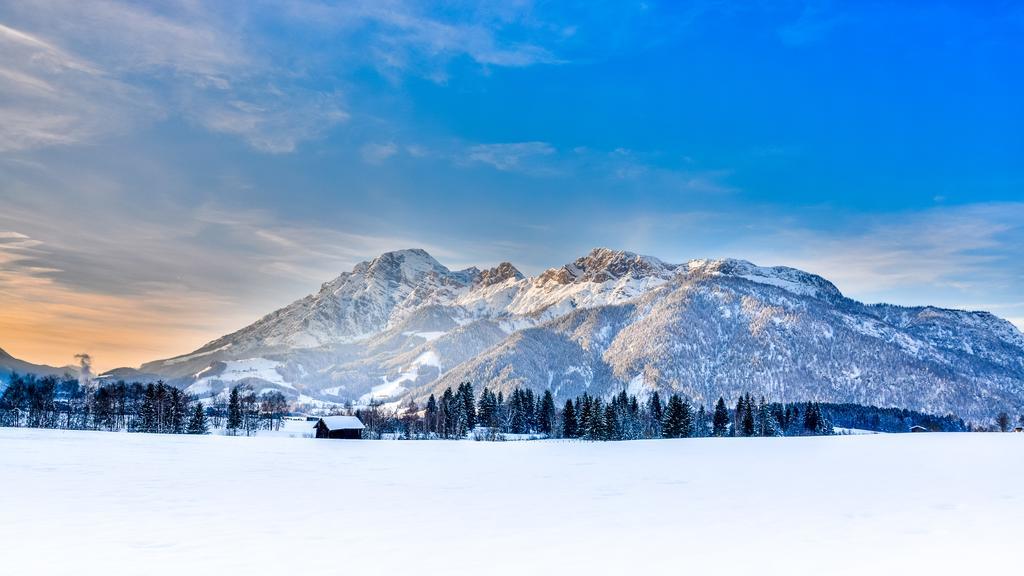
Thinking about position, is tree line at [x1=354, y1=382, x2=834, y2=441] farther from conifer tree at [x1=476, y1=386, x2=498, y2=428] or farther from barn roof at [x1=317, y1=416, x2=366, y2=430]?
barn roof at [x1=317, y1=416, x2=366, y2=430]

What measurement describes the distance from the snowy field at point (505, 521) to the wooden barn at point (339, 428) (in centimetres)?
7776

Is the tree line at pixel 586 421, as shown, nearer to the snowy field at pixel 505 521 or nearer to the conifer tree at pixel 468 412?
the conifer tree at pixel 468 412

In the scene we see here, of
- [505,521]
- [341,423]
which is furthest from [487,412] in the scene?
[505,521]

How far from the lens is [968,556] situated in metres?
19.2

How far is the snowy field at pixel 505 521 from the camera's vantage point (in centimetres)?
1792

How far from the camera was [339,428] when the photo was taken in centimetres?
12288

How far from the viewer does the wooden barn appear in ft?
404

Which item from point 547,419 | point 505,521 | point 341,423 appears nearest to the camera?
point 505,521

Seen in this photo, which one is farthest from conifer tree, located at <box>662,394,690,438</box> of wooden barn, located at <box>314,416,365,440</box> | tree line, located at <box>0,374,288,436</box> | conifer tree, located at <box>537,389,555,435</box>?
tree line, located at <box>0,374,288,436</box>

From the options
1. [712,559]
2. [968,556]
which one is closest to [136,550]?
[712,559]

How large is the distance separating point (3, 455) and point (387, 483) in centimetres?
3626

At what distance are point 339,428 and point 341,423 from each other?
1.73m

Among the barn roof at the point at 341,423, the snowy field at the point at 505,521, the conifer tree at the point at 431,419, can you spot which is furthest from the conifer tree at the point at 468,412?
the snowy field at the point at 505,521

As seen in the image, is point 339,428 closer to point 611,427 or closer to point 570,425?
point 570,425
